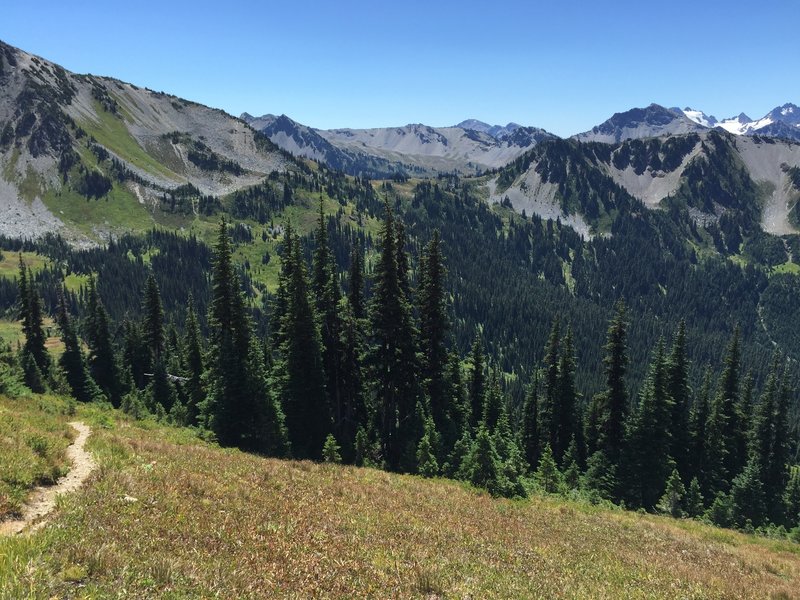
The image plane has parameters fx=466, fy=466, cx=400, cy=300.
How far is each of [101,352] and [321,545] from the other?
63.2 m

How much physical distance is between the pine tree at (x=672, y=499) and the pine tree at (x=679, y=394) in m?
11.7

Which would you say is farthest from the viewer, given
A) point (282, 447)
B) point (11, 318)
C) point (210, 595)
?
point (11, 318)

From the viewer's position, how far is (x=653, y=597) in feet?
42.4

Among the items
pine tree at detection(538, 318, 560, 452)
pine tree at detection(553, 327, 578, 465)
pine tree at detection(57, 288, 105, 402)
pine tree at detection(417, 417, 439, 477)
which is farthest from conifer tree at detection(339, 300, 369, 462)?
pine tree at detection(57, 288, 105, 402)

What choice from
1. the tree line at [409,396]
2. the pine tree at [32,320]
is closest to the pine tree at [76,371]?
the tree line at [409,396]

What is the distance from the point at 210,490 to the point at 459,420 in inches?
1378

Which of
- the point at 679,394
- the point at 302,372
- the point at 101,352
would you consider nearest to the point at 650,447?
the point at 679,394

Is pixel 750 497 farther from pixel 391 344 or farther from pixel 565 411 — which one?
pixel 391 344

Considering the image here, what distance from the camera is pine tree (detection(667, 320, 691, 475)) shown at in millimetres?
50094

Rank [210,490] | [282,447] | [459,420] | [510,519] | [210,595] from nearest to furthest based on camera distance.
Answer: [210,595]
[210,490]
[510,519]
[282,447]
[459,420]

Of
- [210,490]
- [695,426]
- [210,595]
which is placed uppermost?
[210,595]

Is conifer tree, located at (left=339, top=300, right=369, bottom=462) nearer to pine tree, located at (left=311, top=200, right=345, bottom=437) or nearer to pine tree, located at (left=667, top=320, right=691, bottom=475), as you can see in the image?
pine tree, located at (left=311, top=200, right=345, bottom=437)

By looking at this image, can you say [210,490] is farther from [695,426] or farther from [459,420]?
[695,426]

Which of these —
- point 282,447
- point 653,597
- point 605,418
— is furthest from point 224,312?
point 605,418
